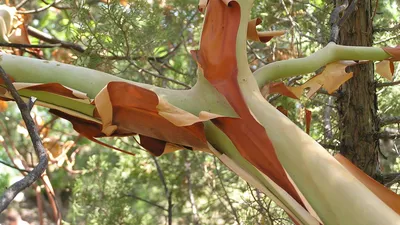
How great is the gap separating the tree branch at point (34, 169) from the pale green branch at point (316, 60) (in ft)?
0.74

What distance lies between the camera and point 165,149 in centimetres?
48

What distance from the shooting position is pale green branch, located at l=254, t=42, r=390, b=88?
1.66ft

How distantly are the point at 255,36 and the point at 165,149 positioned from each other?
163 mm

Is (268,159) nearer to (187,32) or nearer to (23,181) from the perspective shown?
(23,181)

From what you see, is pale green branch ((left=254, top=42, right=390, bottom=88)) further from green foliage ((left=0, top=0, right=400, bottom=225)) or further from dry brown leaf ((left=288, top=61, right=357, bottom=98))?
green foliage ((left=0, top=0, right=400, bottom=225))

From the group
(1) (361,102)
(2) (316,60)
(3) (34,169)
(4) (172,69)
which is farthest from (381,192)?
(4) (172,69)

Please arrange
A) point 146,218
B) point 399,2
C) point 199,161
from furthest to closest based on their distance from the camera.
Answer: point 146,218
point 199,161
point 399,2

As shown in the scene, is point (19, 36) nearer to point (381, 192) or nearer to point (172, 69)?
point (172, 69)

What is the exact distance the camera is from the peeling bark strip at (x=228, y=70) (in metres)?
0.42

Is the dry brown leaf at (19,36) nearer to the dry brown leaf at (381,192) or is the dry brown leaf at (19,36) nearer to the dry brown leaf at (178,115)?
the dry brown leaf at (178,115)

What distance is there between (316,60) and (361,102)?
0.32m

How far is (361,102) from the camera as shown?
2.64 ft

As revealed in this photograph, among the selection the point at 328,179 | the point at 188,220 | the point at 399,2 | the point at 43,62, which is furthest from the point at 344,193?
the point at 188,220

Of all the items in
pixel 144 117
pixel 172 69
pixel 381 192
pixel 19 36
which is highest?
pixel 172 69
